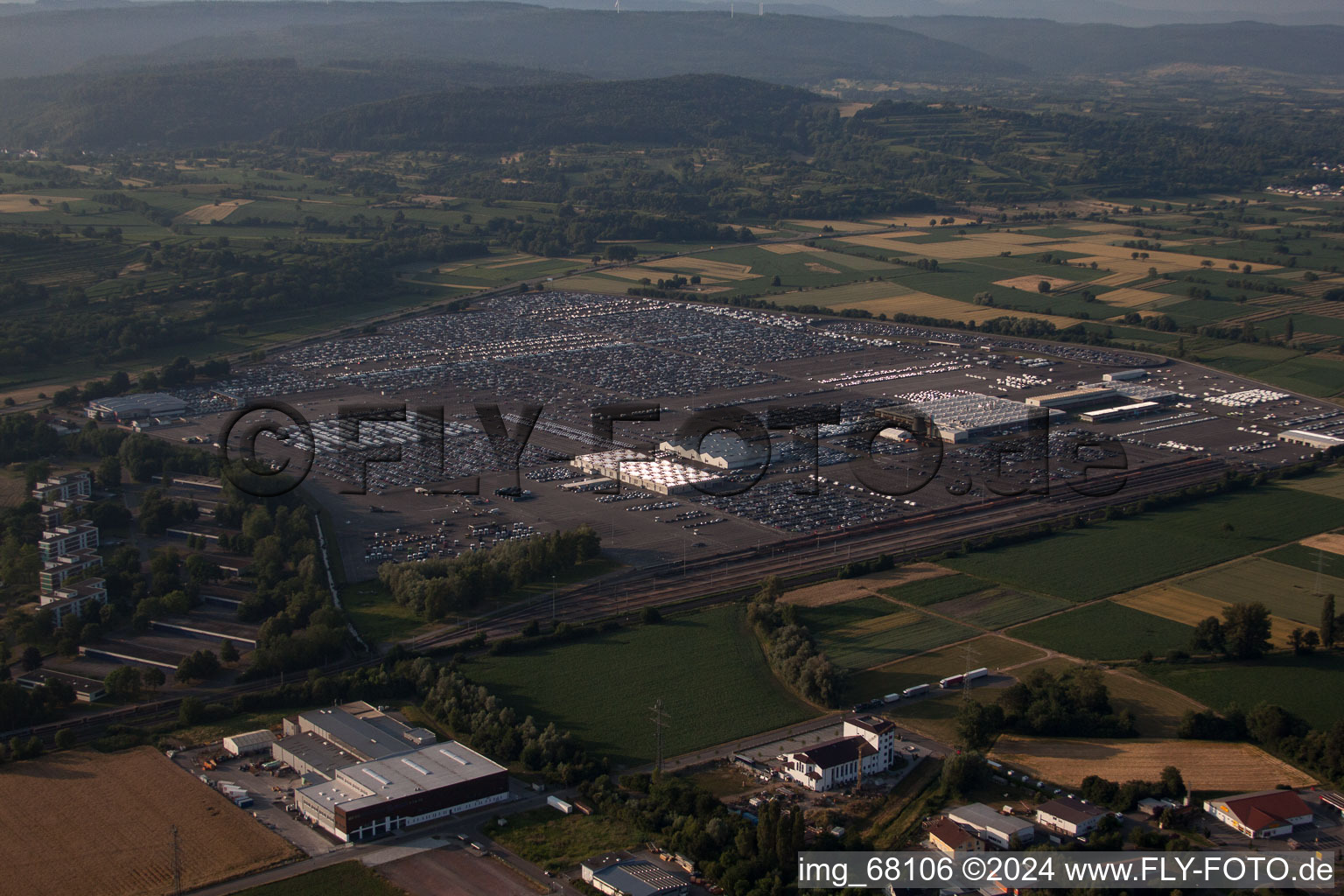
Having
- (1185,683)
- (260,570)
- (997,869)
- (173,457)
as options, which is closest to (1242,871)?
(997,869)

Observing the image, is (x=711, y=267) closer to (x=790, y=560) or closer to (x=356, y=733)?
(x=790, y=560)

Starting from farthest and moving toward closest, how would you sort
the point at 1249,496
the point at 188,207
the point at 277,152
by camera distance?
the point at 277,152, the point at 188,207, the point at 1249,496

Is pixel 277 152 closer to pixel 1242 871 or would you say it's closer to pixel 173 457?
pixel 173 457

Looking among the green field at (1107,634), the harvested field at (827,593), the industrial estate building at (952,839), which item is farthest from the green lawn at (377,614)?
the green field at (1107,634)

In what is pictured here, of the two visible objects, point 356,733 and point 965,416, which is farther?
point 965,416

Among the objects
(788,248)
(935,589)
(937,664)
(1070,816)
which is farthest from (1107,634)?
(788,248)

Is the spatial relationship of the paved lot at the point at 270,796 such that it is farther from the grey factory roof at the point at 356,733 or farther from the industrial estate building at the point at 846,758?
the industrial estate building at the point at 846,758
